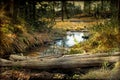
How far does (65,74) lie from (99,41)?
3.32 ft

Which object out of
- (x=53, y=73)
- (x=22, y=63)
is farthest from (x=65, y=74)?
(x=22, y=63)

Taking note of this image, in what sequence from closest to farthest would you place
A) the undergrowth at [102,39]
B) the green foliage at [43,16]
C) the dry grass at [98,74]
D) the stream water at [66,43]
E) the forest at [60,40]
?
the dry grass at [98,74] → the forest at [60,40] → the green foliage at [43,16] → the undergrowth at [102,39] → the stream water at [66,43]

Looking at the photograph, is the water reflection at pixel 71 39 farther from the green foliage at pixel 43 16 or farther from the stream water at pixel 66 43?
the green foliage at pixel 43 16

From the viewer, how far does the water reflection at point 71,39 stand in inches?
202

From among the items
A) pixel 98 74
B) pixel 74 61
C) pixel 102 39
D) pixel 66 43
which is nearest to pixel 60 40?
pixel 66 43

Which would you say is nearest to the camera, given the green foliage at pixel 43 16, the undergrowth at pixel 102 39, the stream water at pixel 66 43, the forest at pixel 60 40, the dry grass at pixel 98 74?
the dry grass at pixel 98 74

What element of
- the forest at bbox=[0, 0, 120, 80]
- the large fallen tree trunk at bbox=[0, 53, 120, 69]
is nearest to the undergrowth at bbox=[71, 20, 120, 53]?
the forest at bbox=[0, 0, 120, 80]

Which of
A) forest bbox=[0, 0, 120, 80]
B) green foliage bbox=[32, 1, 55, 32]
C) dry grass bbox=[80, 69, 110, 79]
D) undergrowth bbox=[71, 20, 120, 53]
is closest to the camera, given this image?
dry grass bbox=[80, 69, 110, 79]

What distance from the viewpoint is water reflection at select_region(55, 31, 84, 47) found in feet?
16.9

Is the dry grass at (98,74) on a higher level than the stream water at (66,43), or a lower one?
lower

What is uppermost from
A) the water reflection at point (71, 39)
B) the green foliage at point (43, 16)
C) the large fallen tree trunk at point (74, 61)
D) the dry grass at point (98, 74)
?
the green foliage at point (43, 16)

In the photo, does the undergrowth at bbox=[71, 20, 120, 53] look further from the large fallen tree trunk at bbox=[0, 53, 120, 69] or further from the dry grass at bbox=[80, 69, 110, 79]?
the dry grass at bbox=[80, 69, 110, 79]

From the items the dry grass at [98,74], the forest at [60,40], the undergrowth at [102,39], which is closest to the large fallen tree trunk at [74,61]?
the forest at [60,40]

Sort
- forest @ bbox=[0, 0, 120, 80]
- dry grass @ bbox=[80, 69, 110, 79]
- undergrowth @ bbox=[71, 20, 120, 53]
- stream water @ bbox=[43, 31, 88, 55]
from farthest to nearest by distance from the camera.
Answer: stream water @ bbox=[43, 31, 88, 55]
undergrowth @ bbox=[71, 20, 120, 53]
forest @ bbox=[0, 0, 120, 80]
dry grass @ bbox=[80, 69, 110, 79]
